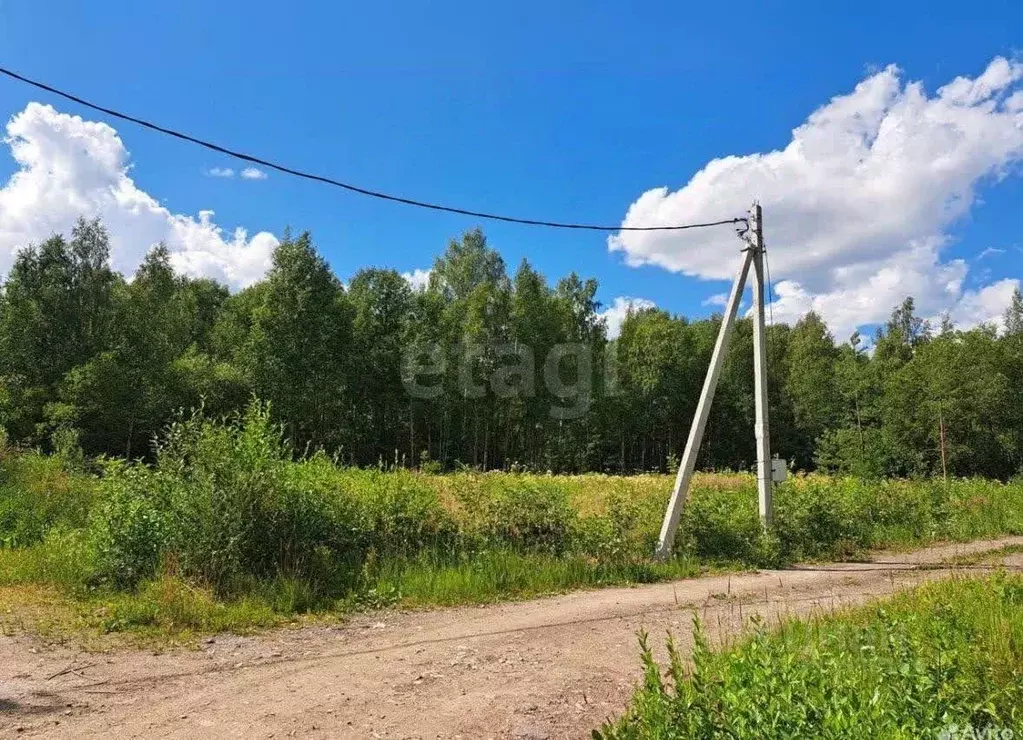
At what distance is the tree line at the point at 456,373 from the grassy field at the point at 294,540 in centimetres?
2262

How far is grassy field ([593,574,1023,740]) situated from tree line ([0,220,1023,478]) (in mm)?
29767

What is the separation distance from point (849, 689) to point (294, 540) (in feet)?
22.4

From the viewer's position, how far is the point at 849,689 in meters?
3.36

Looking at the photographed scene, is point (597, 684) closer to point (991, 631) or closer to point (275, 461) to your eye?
point (991, 631)

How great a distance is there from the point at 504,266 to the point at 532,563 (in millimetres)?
42423

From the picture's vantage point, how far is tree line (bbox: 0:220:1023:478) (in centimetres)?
3797

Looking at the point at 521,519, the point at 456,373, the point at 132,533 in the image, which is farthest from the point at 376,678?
the point at 456,373

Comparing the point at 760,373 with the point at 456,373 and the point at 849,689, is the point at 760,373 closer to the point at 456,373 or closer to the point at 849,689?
the point at 849,689

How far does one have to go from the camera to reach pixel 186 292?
5278 cm

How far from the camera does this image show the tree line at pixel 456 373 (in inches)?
1495

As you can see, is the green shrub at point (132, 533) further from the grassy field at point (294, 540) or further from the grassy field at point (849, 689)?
the grassy field at point (849, 689)

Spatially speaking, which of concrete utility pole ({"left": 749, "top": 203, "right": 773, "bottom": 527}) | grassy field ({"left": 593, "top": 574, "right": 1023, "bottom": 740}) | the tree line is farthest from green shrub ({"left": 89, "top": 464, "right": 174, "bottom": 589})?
the tree line

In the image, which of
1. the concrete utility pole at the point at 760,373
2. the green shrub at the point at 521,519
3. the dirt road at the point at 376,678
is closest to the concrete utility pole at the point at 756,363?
the concrete utility pole at the point at 760,373

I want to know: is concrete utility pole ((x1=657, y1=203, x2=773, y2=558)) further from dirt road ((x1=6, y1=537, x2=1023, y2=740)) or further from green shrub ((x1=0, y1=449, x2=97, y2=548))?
green shrub ((x1=0, y1=449, x2=97, y2=548))
